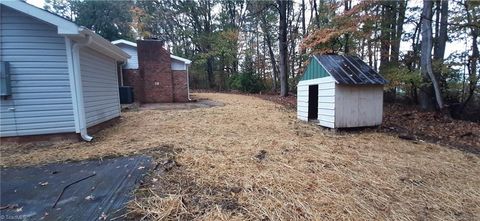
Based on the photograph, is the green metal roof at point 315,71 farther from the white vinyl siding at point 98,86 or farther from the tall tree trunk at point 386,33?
the white vinyl siding at point 98,86

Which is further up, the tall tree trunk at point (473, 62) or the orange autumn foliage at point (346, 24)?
the orange autumn foliage at point (346, 24)

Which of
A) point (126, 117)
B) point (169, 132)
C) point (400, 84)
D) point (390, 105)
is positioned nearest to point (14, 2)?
point (169, 132)

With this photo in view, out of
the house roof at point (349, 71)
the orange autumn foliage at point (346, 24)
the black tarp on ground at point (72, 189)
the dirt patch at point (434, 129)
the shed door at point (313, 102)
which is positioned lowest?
the dirt patch at point (434, 129)

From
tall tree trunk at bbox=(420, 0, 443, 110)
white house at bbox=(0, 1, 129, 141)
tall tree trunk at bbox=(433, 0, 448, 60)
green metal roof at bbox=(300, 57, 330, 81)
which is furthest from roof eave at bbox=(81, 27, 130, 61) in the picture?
tall tree trunk at bbox=(433, 0, 448, 60)

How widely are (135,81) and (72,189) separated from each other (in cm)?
1167

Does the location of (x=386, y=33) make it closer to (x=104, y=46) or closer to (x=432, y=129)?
(x=432, y=129)

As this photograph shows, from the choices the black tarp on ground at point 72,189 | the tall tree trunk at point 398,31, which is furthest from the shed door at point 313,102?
the black tarp on ground at point 72,189

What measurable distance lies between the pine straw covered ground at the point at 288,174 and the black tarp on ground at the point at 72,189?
267mm

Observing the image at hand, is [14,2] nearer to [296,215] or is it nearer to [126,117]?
[126,117]

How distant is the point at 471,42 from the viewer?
359 inches

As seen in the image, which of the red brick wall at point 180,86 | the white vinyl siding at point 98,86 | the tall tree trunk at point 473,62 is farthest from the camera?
the red brick wall at point 180,86

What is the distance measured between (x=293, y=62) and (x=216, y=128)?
52.2 ft

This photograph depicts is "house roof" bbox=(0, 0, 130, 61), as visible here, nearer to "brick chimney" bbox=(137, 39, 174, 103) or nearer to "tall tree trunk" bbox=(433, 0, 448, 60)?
"brick chimney" bbox=(137, 39, 174, 103)

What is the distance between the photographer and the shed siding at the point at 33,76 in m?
4.89
